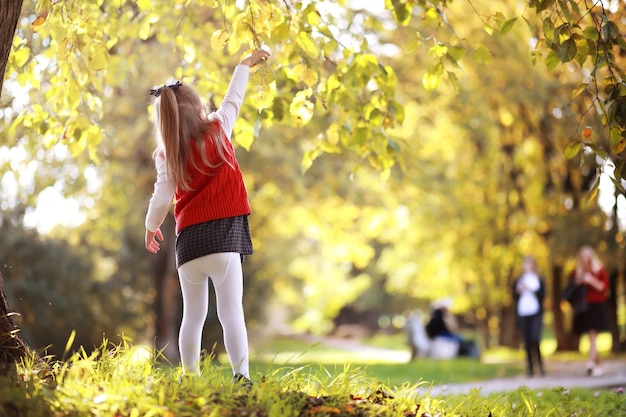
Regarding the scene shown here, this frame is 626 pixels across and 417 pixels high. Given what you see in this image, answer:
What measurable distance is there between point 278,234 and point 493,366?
10574 millimetres

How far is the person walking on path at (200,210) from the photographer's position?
444 cm

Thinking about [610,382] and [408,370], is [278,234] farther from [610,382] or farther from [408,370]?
[610,382]

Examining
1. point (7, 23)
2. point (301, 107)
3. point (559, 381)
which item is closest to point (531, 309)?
point (559, 381)

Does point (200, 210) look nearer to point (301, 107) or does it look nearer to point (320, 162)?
point (301, 107)

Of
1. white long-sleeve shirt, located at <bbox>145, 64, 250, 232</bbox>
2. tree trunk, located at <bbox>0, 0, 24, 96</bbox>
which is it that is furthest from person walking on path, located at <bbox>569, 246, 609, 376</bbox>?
tree trunk, located at <bbox>0, 0, 24, 96</bbox>

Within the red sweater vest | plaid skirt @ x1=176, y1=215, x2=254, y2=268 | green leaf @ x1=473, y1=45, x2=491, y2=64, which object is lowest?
plaid skirt @ x1=176, y1=215, x2=254, y2=268

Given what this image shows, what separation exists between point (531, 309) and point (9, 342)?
8926 millimetres

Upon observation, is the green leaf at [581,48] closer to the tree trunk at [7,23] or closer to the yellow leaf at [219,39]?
the yellow leaf at [219,39]

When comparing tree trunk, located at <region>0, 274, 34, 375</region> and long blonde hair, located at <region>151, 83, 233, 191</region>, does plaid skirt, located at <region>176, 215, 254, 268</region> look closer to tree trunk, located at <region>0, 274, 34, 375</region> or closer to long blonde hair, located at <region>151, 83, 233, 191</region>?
long blonde hair, located at <region>151, 83, 233, 191</region>

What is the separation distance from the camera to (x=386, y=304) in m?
39.7

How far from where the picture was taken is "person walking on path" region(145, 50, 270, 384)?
444 centimetres

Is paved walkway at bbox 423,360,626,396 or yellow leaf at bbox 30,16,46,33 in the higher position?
yellow leaf at bbox 30,16,46,33

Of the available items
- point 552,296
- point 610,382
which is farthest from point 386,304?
point 610,382

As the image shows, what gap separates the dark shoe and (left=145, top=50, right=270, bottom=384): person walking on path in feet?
0.05
